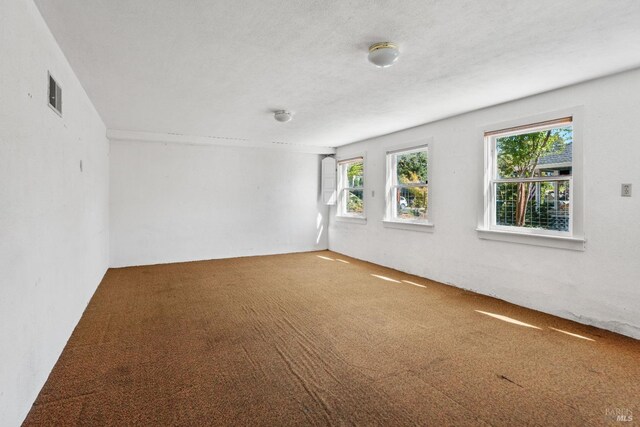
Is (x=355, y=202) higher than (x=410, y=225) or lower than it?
higher

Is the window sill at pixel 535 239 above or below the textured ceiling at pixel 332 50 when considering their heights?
below

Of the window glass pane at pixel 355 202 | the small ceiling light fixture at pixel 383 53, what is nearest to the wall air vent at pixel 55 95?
the small ceiling light fixture at pixel 383 53

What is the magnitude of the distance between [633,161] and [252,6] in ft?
11.7

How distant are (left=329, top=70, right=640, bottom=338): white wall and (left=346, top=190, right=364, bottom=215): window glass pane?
1652 millimetres

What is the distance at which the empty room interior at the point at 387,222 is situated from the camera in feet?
6.58

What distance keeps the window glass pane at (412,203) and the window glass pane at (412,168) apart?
154mm

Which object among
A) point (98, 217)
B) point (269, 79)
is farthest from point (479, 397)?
point (98, 217)

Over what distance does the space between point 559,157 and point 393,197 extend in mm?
2824

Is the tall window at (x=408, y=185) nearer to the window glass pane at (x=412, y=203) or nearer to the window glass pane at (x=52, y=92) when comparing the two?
the window glass pane at (x=412, y=203)

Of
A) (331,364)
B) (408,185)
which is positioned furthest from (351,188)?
(331,364)

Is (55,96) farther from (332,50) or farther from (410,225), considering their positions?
(410,225)

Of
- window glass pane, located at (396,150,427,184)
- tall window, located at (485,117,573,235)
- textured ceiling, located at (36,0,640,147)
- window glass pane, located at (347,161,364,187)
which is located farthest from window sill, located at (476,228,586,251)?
window glass pane, located at (347,161,364,187)

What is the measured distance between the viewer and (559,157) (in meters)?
3.68

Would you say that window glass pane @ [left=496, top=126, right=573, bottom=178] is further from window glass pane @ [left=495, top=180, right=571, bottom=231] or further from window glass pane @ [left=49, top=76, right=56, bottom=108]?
window glass pane @ [left=49, top=76, right=56, bottom=108]
